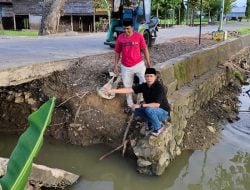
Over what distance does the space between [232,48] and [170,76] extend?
979cm

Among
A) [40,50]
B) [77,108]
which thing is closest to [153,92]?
[77,108]

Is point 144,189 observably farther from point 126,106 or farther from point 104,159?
point 126,106

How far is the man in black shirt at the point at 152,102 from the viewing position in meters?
6.60

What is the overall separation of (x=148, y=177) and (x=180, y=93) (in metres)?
2.72

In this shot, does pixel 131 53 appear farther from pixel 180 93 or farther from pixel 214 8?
pixel 214 8

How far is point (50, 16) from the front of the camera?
2355cm

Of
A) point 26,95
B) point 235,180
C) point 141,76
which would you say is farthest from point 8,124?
point 235,180

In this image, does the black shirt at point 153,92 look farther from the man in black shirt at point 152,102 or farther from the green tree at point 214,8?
the green tree at point 214,8

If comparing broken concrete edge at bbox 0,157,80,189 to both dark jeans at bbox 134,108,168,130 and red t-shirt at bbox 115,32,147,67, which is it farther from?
red t-shirt at bbox 115,32,147,67

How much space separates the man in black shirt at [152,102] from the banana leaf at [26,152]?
4019 mm

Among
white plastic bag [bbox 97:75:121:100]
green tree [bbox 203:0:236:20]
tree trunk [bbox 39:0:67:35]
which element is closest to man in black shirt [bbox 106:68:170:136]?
white plastic bag [bbox 97:75:121:100]

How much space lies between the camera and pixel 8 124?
8750 millimetres

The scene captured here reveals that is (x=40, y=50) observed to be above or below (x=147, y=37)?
below

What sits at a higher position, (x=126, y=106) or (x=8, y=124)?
(x=126, y=106)
